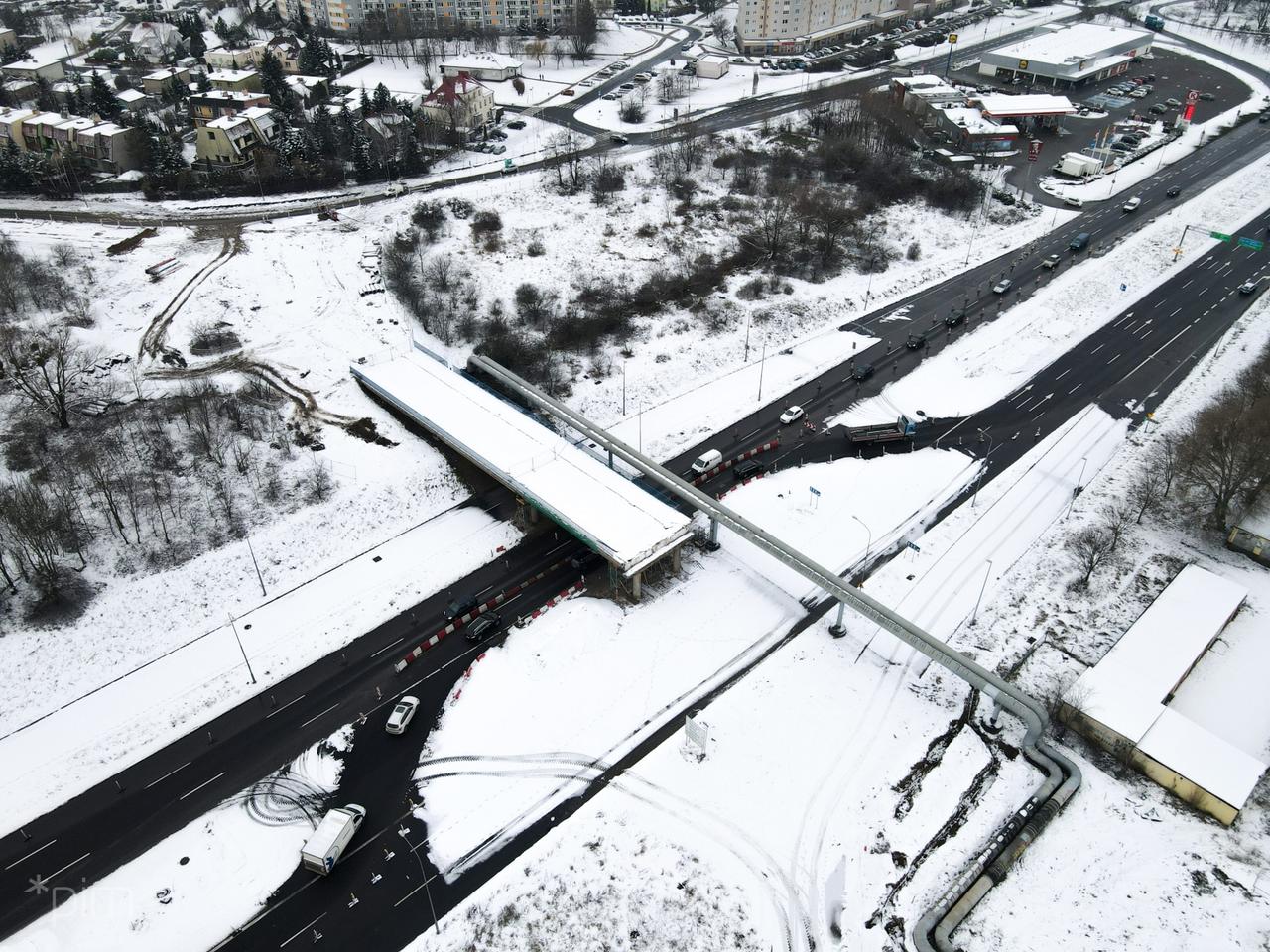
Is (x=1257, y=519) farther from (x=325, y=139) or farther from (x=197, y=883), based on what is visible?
(x=325, y=139)

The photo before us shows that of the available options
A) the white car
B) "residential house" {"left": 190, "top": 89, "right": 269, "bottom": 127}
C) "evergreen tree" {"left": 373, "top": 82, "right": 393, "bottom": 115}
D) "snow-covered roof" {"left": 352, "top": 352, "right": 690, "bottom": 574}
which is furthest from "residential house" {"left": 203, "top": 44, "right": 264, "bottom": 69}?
the white car

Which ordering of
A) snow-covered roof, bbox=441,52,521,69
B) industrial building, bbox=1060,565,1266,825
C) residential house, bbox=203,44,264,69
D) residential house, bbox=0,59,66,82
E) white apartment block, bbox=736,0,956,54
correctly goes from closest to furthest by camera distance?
industrial building, bbox=1060,565,1266,825, residential house, bbox=0,59,66,82, snow-covered roof, bbox=441,52,521,69, residential house, bbox=203,44,264,69, white apartment block, bbox=736,0,956,54

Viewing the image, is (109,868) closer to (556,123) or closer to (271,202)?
(271,202)

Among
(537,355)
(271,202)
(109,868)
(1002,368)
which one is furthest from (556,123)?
(109,868)

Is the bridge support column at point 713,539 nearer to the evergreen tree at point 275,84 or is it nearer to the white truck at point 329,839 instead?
the white truck at point 329,839

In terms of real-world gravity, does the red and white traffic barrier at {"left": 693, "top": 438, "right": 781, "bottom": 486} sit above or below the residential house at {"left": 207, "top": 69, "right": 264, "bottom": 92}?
below

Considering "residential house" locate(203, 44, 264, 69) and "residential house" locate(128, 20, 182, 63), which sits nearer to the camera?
"residential house" locate(203, 44, 264, 69)

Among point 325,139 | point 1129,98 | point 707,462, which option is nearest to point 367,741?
point 707,462

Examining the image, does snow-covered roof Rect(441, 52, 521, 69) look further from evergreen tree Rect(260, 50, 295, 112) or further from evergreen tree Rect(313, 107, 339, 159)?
evergreen tree Rect(313, 107, 339, 159)
